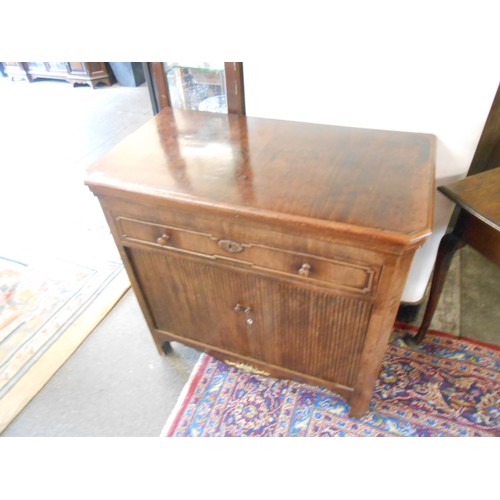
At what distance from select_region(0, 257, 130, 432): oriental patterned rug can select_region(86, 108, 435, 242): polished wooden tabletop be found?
883 mm

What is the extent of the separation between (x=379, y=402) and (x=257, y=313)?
570 millimetres

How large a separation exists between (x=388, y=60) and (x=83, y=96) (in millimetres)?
3720

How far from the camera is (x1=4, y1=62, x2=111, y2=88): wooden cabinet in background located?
386cm

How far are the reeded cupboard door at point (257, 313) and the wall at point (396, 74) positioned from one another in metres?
0.51

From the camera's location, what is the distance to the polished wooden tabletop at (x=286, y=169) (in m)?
0.73

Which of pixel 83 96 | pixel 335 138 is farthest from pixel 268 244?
pixel 83 96

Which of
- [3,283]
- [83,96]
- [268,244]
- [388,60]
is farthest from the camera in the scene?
[83,96]

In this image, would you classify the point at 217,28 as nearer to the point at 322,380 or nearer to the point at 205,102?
the point at 205,102

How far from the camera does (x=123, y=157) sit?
0.94 m

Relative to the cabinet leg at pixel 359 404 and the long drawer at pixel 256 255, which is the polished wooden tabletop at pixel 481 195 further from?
the cabinet leg at pixel 359 404

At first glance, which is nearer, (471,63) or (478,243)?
(471,63)

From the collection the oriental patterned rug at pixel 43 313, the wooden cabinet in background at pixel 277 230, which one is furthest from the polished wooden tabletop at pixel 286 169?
the oriental patterned rug at pixel 43 313

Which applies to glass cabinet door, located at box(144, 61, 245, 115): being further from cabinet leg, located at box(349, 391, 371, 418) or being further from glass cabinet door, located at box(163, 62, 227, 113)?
cabinet leg, located at box(349, 391, 371, 418)

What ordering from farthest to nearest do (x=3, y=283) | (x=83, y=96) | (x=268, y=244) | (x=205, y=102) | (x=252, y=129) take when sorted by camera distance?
(x=83, y=96)
(x=3, y=283)
(x=205, y=102)
(x=252, y=129)
(x=268, y=244)
